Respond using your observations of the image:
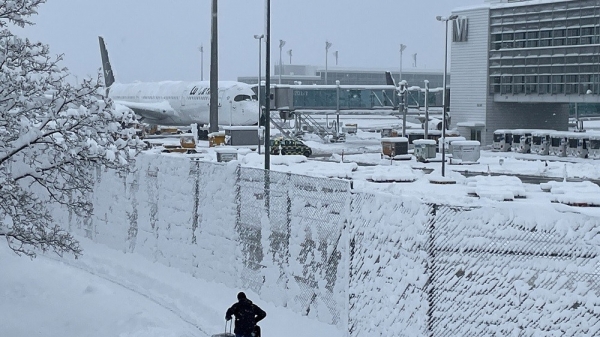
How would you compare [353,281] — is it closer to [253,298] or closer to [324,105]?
[253,298]

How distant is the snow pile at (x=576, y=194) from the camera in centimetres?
2923

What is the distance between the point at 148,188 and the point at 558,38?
51093mm

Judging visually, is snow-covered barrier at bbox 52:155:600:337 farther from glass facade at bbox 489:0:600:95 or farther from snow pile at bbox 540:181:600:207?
glass facade at bbox 489:0:600:95

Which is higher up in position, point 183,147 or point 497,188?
point 183,147

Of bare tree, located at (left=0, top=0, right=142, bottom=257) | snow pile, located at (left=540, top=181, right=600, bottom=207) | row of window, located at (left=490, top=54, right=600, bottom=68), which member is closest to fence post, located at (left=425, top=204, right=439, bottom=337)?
bare tree, located at (left=0, top=0, right=142, bottom=257)

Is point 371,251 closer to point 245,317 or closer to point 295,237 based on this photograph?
point 245,317

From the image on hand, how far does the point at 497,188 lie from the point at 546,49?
118 feet

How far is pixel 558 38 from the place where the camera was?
6469cm

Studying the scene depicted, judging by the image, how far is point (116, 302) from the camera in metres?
16.4

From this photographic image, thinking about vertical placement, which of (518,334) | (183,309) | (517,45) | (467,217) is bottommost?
(183,309)

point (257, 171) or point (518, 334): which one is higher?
point (257, 171)

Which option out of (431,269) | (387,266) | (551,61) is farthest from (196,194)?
(551,61)

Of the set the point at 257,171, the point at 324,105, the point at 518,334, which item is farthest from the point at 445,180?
the point at 324,105

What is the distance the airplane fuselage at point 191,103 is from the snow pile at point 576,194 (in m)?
38.3
